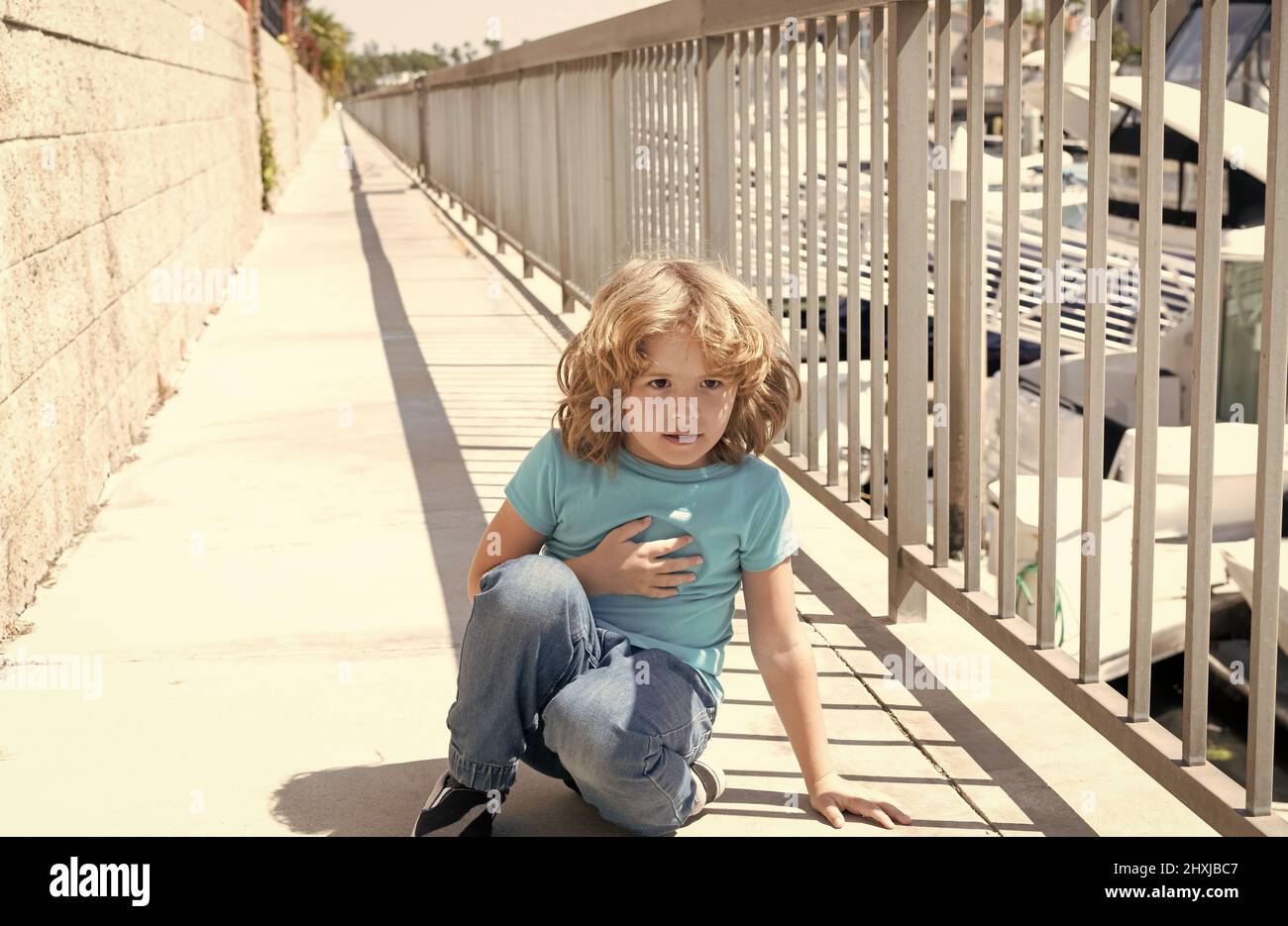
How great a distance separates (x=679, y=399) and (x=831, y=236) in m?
1.57

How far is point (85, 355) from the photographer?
15.6 ft

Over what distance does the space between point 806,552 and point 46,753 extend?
203 cm

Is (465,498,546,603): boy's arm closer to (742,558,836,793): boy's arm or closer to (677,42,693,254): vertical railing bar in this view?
(742,558,836,793): boy's arm

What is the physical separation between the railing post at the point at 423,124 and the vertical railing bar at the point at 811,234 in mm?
17257

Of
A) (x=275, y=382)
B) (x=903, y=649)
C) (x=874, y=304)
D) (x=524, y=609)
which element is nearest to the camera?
(x=524, y=609)

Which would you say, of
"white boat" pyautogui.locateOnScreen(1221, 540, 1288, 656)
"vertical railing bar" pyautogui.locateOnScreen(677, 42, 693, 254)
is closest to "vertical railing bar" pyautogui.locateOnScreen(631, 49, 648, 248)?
"vertical railing bar" pyautogui.locateOnScreen(677, 42, 693, 254)

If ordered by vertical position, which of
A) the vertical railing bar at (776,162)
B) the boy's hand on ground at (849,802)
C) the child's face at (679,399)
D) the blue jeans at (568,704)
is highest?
the vertical railing bar at (776,162)

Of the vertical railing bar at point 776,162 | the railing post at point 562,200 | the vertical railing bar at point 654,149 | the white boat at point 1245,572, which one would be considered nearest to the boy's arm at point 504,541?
the vertical railing bar at point 776,162

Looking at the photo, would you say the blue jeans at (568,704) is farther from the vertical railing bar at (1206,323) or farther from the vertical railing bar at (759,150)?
the vertical railing bar at (759,150)

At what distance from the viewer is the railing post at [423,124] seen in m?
21.2

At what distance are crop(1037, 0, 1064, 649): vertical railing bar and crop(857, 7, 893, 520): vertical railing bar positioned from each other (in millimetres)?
812

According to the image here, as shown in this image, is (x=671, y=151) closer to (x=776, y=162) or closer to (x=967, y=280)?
(x=776, y=162)

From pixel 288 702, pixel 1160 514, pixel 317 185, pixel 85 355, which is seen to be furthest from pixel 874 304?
pixel 317 185

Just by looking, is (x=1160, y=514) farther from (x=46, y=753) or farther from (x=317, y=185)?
(x=317, y=185)
